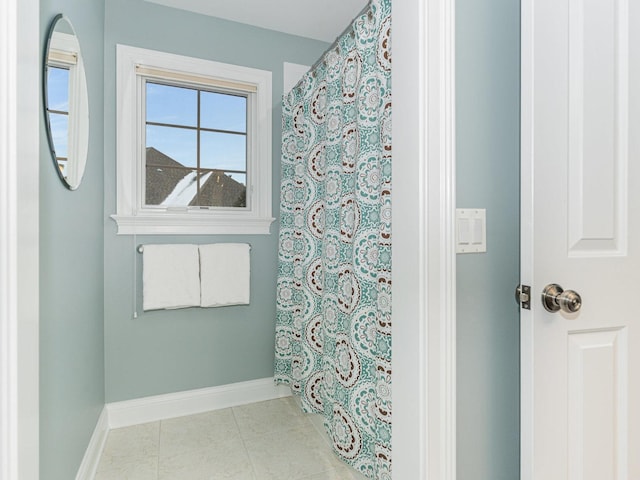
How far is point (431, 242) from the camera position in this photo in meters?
0.86

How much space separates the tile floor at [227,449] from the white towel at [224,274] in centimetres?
70

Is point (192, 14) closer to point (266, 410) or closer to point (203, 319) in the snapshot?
point (203, 319)

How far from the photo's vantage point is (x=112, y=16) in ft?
6.54

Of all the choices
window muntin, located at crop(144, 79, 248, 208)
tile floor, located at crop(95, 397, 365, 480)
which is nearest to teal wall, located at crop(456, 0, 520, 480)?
tile floor, located at crop(95, 397, 365, 480)

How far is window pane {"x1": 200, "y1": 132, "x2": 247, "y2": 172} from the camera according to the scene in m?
2.26

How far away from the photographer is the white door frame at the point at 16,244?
634 mm
